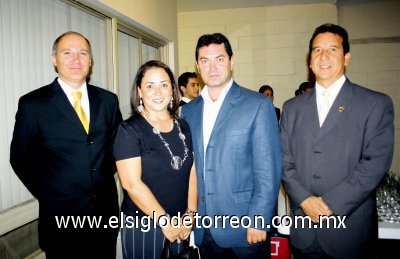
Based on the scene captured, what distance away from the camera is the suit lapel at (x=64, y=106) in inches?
69.6

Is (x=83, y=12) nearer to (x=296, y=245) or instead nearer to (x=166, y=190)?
(x=166, y=190)

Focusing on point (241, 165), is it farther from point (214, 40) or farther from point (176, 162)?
point (214, 40)

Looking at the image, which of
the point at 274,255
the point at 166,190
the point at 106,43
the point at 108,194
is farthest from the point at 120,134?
the point at 106,43

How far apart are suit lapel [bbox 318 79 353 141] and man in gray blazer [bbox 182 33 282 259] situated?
0.85ft

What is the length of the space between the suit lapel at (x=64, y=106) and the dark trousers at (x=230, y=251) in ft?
3.21

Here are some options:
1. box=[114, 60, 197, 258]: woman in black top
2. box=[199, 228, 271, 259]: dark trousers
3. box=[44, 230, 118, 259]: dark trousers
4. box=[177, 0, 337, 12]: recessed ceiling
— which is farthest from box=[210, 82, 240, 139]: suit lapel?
box=[177, 0, 337, 12]: recessed ceiling

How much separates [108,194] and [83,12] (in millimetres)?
1853

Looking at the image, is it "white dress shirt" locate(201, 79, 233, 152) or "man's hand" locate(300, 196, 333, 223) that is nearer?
"man's hand" locate(300, 196, 333, 223)

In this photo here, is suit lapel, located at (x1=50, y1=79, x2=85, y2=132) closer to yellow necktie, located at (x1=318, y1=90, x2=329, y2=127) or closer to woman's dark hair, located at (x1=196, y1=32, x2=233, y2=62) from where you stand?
woman's dark hair, located at (x1=196, y1=32, x2=233, y2=62)

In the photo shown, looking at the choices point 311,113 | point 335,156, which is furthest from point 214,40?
point 335,156

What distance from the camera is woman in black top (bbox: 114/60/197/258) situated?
63.2 inches

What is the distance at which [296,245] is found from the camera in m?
1.78

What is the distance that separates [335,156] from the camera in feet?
5.37

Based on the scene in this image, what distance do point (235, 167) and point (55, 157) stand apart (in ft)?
3.32
